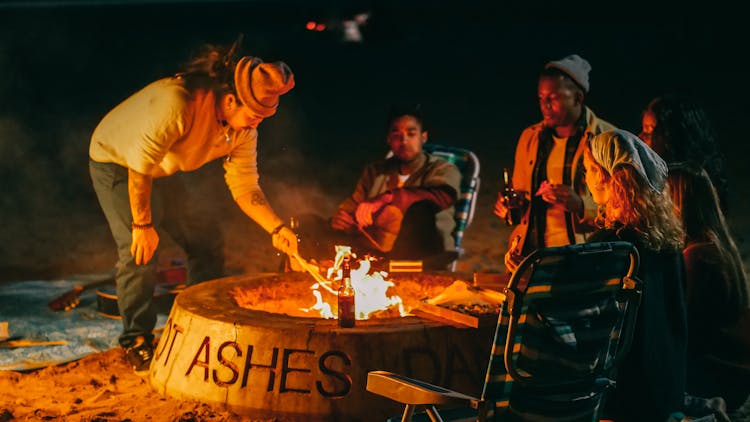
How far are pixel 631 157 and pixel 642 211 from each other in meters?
0.23

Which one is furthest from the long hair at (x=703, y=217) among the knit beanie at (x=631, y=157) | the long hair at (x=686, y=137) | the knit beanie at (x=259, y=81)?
the knit beanie at (x=259, y=81)

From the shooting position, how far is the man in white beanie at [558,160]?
19.5 feet

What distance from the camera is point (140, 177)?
5.36 metres

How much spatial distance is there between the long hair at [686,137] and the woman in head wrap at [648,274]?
159cm

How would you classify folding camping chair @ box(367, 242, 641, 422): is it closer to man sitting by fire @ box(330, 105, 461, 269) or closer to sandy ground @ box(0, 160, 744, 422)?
sandy ground @ box(0, 160, 744, 422)

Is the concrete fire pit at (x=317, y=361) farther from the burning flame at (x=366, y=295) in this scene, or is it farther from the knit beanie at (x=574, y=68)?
the knit beanie at (x=574, y=68)

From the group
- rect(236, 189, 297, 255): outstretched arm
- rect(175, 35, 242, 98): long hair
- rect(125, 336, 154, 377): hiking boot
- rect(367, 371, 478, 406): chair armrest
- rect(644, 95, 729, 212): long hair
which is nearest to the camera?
rect(367, 371, 478, 406): chair armrest

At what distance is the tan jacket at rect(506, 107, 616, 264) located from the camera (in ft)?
19.3

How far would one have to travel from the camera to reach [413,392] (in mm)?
3213

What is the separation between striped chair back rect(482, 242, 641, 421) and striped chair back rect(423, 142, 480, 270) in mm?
4284

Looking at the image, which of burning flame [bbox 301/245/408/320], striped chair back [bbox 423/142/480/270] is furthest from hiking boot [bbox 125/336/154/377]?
striped chair back [bbox 423/142/480/270]

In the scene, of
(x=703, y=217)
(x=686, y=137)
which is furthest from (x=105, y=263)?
(x=703, y=217)

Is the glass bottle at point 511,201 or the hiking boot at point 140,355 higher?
the glass bottle at point 511,201

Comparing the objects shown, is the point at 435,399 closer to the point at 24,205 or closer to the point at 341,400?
the point at 341,400
